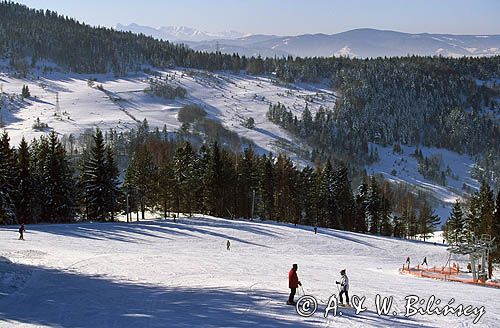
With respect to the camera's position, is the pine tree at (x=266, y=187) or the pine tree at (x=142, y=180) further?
the pine tree at (x=266, y=187)

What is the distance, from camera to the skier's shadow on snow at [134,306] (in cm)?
1903

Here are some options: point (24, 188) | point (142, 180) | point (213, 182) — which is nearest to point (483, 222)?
point (213, 182)

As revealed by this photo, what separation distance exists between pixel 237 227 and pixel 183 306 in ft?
143

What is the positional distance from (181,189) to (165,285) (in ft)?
A: 148

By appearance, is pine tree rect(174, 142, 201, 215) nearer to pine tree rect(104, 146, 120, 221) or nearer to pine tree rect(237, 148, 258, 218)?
pine tree rect(237, 148, 258, 218)

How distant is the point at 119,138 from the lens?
190125 millimetres

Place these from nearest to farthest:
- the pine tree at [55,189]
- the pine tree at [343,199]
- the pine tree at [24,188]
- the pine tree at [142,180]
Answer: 1. the pine tree at [24,188]
2. the pine tree at [55,189]
3. the pine tree at [142,180]
4. the pine tree at [343,199]

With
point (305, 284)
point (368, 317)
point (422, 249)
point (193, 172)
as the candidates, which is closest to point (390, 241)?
→ point (422, 249)

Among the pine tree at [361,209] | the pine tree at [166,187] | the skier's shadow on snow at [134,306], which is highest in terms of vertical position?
the skier's shadow on snow at [134,306]

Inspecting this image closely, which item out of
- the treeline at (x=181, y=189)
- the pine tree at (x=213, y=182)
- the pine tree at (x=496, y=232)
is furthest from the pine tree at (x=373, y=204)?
the pine tree at (x=496, y=232)

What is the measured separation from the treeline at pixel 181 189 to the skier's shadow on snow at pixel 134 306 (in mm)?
36699

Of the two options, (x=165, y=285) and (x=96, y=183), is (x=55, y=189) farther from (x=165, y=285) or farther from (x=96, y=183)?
(x=165, y=285)

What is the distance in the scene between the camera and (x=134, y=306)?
21781 millimetres

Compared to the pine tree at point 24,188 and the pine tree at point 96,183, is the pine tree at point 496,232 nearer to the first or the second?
the pine tree at point 96,183
